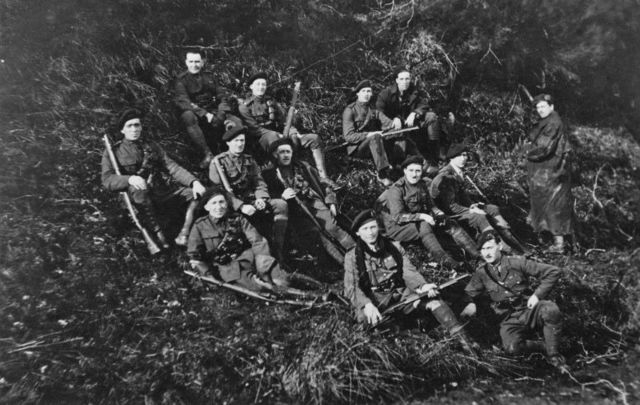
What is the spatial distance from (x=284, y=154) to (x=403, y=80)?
268cm

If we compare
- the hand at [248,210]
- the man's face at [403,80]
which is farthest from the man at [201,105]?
the man's face at [403,80]

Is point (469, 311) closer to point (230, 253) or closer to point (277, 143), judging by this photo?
point (230, 253)

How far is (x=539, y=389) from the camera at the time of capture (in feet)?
17.5

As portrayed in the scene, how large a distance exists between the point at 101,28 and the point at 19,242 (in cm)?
458

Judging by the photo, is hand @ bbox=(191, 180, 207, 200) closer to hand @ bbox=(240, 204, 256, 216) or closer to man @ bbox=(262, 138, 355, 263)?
hand @ bbox=(240, 204, 256, 216)

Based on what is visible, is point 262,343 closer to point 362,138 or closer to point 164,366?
point 164,366

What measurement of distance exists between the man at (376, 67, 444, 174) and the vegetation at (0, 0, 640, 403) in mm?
1078

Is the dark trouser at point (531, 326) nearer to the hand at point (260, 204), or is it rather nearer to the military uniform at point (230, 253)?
the military uniform at point (230, 253)

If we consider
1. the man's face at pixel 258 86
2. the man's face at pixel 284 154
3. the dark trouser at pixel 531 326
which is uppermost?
the man's face at pixel 258 86

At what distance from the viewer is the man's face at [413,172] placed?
6992 mm

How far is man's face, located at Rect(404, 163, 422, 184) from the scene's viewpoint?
Answer: 6.99 metres

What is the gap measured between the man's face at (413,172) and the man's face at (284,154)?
5.61ft

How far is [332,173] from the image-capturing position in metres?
8.64

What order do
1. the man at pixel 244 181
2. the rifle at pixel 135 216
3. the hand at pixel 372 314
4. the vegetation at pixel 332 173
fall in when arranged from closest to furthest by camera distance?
1. the vegetation at pixel 332 173
2. the hand at pixel 372 314
3. the rifle at pixel 135 216
4. the man at pixel 244 181
